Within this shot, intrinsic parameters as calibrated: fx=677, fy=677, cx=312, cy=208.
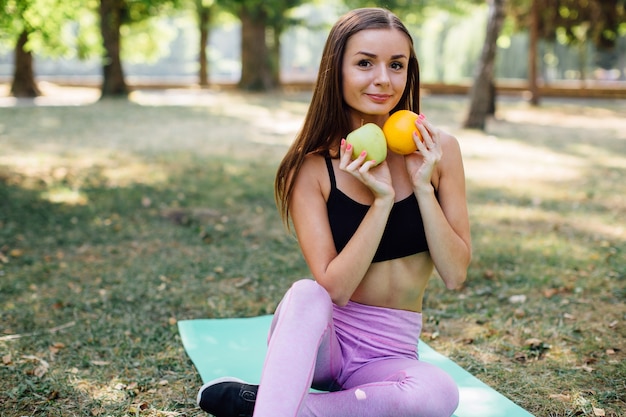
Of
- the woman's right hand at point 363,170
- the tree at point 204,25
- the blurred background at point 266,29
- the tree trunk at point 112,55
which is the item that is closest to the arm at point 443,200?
the woman's right hand at point 363,170

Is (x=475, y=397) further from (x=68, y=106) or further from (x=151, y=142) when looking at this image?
(x=68, y=106)

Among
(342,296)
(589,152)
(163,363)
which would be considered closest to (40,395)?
(163,363)

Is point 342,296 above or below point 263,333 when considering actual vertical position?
above

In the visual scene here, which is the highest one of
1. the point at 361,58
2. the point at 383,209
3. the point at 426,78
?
the point at 361,58

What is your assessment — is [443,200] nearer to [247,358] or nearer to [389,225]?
[389,225]

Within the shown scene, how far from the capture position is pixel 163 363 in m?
3.86

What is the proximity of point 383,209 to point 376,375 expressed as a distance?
0.67 meters

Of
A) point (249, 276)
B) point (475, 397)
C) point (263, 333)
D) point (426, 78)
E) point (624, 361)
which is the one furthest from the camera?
point (426, 78)

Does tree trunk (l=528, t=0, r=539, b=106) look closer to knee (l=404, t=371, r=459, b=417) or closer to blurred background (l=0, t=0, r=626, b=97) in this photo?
blurred background (l=0, t=0, r=626, b=97)

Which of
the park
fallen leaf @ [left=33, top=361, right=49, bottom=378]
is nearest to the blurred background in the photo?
the park

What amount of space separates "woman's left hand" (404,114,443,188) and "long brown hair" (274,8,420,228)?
35cm

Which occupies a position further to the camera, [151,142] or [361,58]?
[151,142]

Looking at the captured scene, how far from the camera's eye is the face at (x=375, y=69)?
109 inches

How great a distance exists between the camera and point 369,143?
263 cm
